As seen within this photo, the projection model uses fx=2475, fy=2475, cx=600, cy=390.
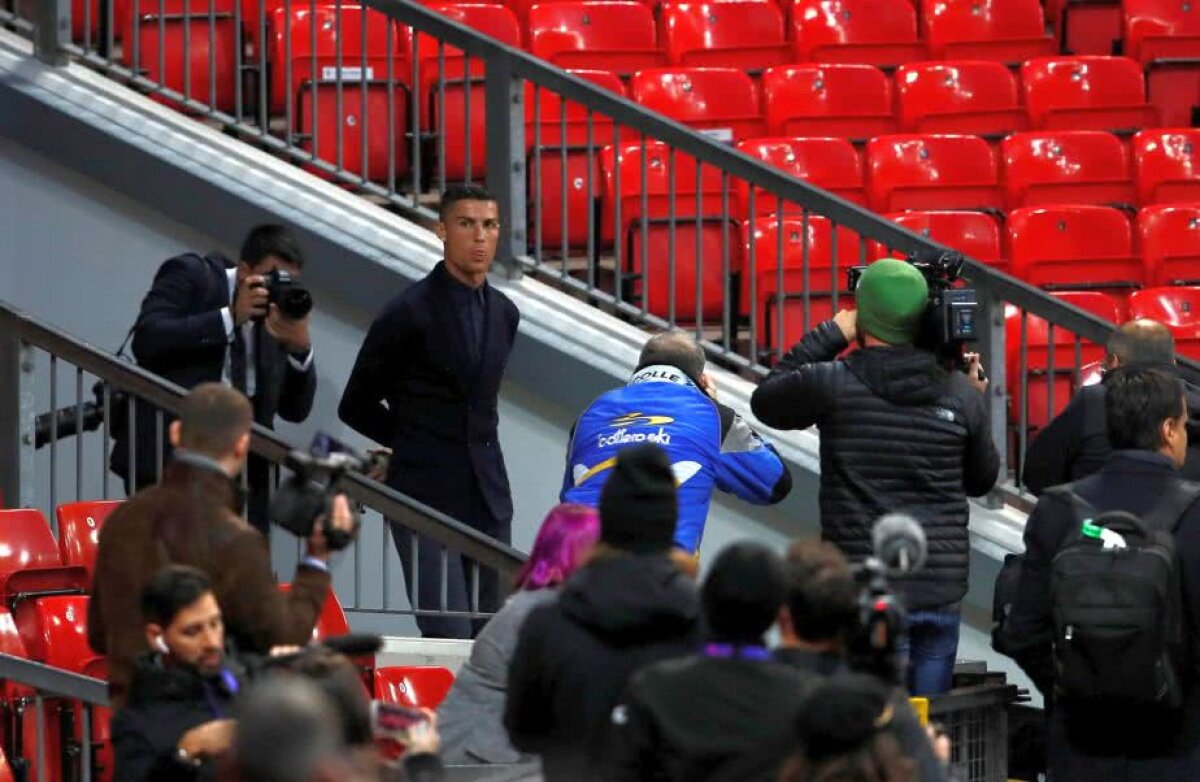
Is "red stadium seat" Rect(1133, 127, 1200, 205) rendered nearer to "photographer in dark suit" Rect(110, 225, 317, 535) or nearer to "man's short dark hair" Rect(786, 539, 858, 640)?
"photographer in dark suit" Rect(110, 225, 317, 535)

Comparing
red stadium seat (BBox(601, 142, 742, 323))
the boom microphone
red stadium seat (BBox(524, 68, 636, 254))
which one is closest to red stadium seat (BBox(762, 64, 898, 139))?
red stadium seat (BBox(524, 68, 636, 254))

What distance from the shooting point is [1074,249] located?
1047 centimetres

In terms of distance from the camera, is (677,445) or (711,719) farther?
(677,445)

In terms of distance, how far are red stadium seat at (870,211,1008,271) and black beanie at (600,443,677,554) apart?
5.56 meters

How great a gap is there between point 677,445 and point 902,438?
63 cm

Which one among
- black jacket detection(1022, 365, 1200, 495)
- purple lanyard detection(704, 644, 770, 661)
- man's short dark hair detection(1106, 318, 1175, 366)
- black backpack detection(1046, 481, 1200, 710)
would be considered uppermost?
man's short dark hair detection(1106, 318, 1175, 366)

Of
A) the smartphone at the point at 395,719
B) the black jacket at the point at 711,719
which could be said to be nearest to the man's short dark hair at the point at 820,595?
the black jacket at the point at 711,719

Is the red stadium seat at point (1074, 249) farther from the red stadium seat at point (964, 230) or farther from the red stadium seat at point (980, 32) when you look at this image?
the red stadium seat at point (980, 32)

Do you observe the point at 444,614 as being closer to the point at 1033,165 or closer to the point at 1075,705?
the point at 1075,705

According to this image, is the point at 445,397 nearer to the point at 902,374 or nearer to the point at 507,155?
the point at 507,155

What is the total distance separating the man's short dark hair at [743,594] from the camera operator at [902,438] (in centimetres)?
230

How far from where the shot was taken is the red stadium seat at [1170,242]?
1047 cm

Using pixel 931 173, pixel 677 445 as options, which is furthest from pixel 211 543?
pixel 931 173

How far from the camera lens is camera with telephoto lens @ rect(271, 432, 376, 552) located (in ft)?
17.1
